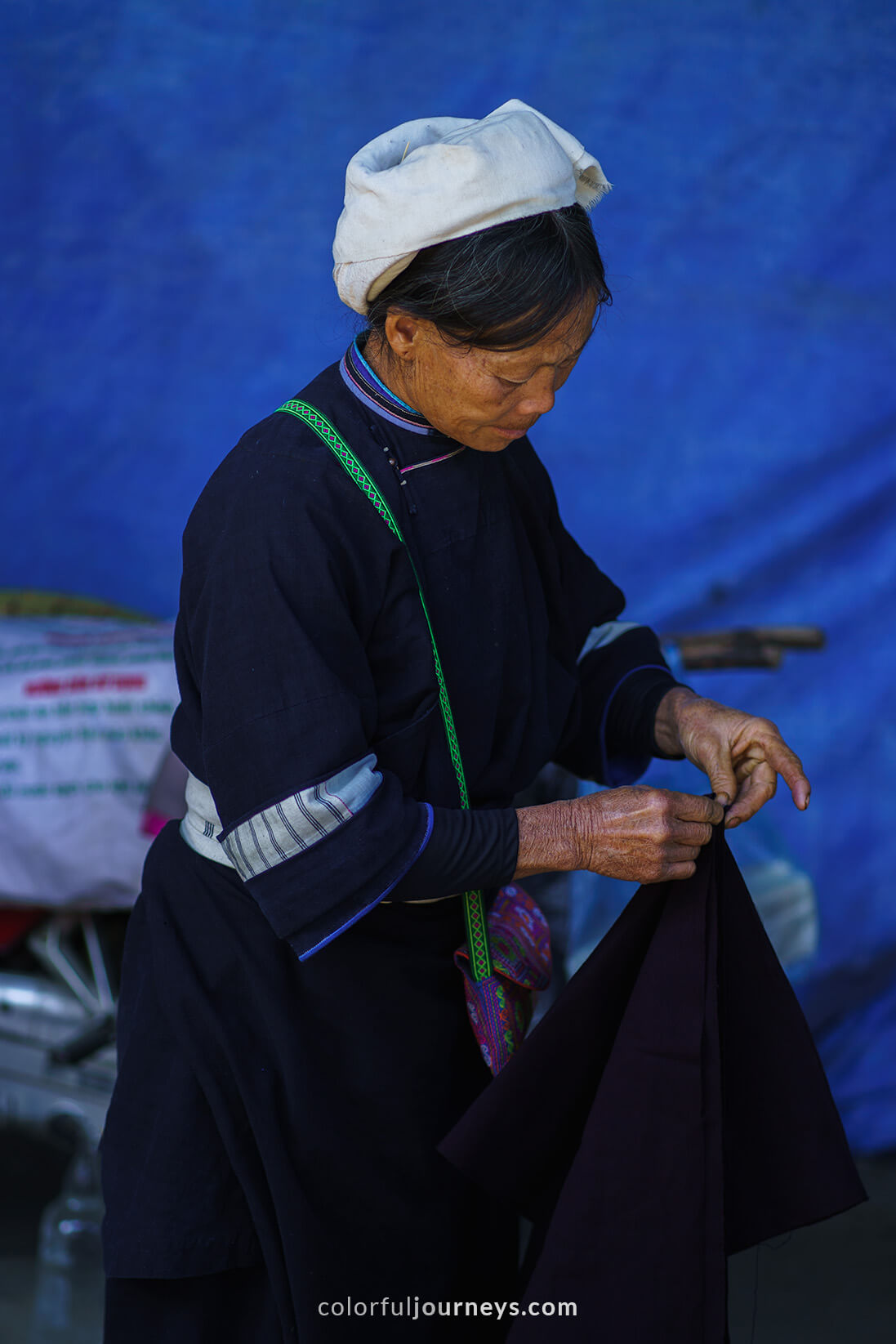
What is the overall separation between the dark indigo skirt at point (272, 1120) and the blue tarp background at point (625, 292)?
70.8 inches

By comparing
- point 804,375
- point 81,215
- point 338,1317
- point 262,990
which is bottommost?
point 338,1317

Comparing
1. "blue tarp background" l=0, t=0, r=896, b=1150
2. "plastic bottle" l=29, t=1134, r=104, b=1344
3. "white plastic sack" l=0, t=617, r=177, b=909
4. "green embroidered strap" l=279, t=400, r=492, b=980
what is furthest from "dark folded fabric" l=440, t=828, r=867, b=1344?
"blue tarp background" l=0, t=0, r=896, b=1150

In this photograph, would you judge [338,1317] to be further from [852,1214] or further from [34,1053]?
[852,1214]

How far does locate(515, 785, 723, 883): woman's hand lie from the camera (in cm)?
141

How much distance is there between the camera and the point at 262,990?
153 cm

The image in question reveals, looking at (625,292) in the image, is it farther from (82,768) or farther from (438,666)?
(438,666)

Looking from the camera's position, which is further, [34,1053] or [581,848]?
[34,1053]

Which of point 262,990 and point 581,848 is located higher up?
point 581,848

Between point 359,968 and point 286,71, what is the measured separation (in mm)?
2436

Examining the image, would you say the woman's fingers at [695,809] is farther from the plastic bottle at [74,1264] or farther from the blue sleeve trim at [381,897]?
the plastic bottle at [74,1264]

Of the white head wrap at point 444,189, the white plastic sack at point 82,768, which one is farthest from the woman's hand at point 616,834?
the white plastic sack at point 82,768

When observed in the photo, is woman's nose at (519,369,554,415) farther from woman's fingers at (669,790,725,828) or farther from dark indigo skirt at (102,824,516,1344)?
dark indigo skirt at (102,824,516,1344)

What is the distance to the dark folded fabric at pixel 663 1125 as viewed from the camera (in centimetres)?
138

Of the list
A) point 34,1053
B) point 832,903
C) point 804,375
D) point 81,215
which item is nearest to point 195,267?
point 81,215
